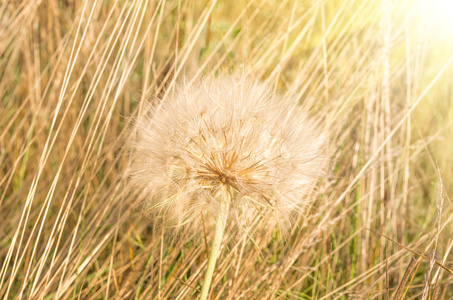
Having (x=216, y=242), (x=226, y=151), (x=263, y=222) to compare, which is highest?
(x=226, y=151)

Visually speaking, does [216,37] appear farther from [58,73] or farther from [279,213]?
[279,213]

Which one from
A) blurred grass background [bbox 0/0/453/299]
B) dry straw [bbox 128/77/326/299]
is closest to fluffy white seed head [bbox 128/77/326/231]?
dry straw [bbox 128/77/326/299]

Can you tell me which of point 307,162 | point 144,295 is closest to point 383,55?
point 307,162

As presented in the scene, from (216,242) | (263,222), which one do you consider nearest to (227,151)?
(216,242)

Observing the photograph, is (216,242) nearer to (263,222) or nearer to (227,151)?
(227,151)

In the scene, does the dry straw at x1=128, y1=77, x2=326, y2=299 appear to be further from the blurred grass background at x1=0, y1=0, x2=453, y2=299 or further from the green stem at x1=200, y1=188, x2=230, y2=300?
the blurred grass background at x1=0, y1=0, x2=453, y2=299

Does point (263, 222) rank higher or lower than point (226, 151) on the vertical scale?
lower
